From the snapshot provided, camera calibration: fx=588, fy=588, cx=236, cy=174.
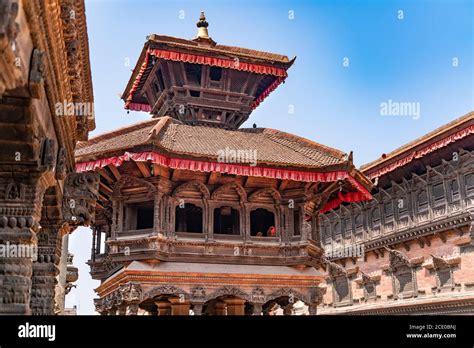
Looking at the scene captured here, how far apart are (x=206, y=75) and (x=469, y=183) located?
12530 mm

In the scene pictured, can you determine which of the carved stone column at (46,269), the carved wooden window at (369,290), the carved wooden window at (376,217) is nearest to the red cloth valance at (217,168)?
the carved stone column at (46,269)

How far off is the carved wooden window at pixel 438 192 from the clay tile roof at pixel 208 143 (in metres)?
9.58

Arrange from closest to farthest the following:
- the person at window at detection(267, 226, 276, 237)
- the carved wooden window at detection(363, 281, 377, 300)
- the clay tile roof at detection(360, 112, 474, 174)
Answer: the person at window at detection(267, 226, 276, 237) → the clay tile roof at detection(360, 112, 474, 174) → the carved wooden window at detection(363, 281, 377, 300)

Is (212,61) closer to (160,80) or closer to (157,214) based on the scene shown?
(160,80)

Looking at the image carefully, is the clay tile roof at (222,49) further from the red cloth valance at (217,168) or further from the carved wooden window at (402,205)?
the carved wooden window at (402,205)

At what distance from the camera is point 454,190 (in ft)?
87.5

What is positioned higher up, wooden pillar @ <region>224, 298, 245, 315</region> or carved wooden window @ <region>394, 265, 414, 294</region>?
carved wooden window @ <region>394, 265, 414, 294</region>

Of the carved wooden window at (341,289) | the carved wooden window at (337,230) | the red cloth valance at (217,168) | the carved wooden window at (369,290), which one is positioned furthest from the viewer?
the carved wooden window at (337,230)

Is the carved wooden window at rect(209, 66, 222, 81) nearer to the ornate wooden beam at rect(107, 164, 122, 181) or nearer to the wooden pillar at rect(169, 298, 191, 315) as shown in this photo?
the ornate wooden beam at rect(107, 164, 122, 181)

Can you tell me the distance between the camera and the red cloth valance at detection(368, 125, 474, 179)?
2488 cm

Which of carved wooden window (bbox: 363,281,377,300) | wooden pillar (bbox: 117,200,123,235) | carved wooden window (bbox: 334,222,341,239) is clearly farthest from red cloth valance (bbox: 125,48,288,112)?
carved wooden window (bbox: 334,222,341,239)

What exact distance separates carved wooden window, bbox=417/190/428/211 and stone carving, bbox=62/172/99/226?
20162mm

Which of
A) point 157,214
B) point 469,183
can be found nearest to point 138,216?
point 157,214

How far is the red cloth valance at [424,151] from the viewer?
24.9 meters
